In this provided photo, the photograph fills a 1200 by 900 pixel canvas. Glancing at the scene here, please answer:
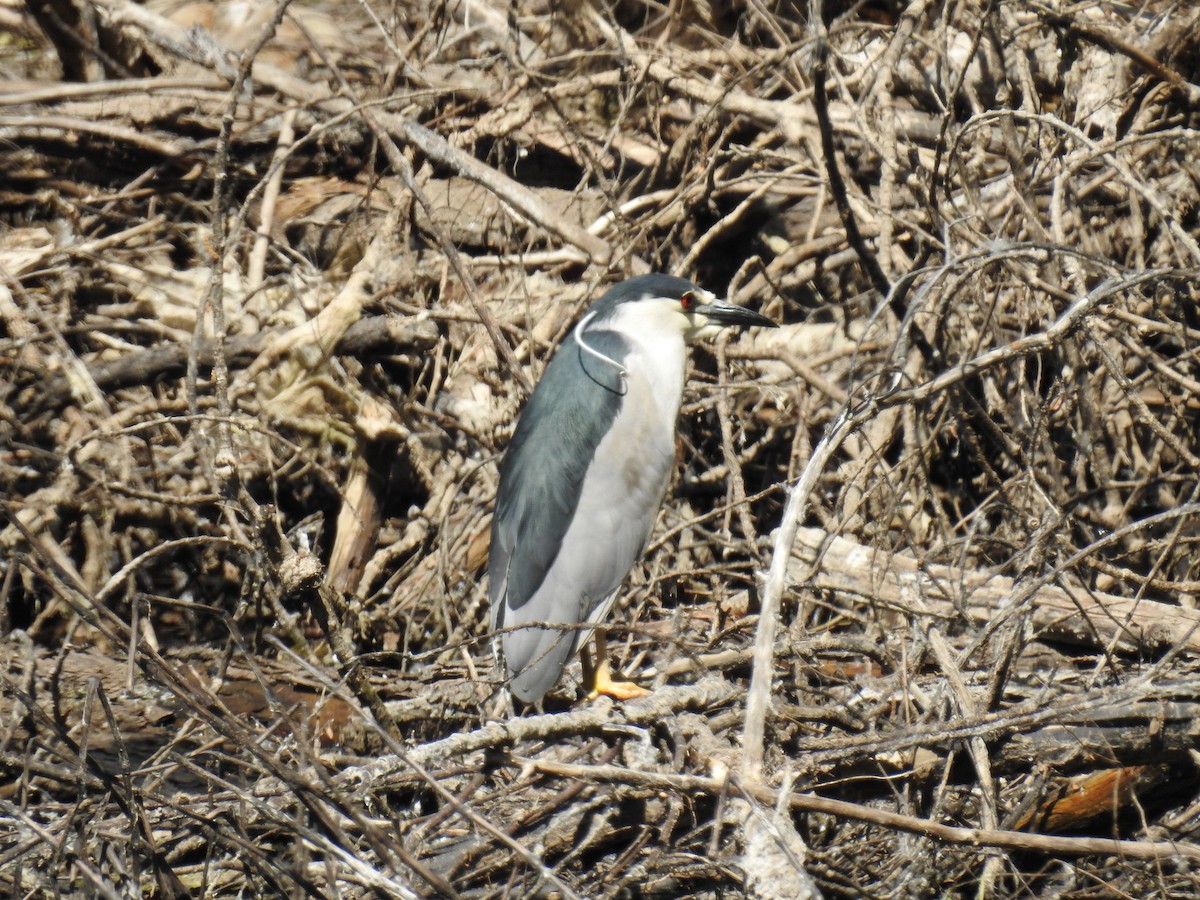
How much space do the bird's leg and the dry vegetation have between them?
0.41 ft

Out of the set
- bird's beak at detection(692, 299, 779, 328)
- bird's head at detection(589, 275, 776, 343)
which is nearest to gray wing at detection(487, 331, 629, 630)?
bird's head at detection(589, 275, 776, 343)

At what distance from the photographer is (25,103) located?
490 cm

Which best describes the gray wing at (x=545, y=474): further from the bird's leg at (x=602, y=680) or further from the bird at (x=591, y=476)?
the bird's leg at (x=602, y=680)

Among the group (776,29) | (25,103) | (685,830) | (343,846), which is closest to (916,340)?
(776,29)

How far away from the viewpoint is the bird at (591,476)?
345 cm

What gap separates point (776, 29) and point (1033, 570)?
87.1 inches

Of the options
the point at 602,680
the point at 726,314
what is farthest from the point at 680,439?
the point at 602,680

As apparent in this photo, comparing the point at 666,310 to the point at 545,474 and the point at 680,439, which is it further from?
the point at 680,439

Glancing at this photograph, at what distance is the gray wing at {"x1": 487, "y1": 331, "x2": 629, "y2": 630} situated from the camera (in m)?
3.44

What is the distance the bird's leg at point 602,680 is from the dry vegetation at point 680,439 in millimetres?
124

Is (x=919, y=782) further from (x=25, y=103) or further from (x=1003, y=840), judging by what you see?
(x=25, y=103)

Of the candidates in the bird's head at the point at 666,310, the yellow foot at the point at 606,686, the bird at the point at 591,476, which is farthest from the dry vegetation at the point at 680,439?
the bird's head at the point at 666,310

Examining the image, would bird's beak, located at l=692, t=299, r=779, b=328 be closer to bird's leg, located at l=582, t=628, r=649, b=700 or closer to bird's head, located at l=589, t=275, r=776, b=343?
bird's head, located at l=589, t=275, r=776, b=343

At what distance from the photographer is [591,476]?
3.57m
